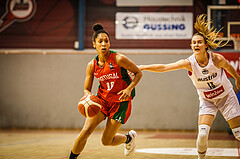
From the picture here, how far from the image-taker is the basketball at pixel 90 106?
4.64m

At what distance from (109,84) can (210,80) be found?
1404mm

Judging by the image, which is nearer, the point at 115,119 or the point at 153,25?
the point at 115,119

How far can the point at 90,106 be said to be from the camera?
15.2ft

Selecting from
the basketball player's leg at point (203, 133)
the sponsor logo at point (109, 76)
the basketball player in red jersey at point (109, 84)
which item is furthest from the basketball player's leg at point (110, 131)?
the basketball player's leg at point (203, 133)

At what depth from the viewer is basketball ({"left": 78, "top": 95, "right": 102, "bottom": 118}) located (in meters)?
4.64

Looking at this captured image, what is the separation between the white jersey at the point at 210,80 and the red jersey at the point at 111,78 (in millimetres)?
966

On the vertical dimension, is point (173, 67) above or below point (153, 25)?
below

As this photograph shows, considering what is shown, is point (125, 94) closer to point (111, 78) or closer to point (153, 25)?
point (111, 78)

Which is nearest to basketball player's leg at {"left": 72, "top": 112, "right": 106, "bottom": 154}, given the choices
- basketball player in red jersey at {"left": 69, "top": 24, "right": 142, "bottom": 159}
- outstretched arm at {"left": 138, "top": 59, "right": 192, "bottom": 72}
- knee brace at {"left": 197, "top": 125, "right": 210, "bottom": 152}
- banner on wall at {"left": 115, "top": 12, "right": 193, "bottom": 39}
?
basketball player in red jersey at {"left": 69, "top": 24, "right": 142, "bottom": 159}

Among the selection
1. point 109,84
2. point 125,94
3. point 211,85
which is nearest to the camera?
point 125,94

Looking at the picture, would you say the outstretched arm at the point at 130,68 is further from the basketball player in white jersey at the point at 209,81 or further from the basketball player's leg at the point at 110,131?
the basketball player's leg at the point at 110,131

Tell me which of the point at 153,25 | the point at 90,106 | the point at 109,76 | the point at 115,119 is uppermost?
the point at 153,25

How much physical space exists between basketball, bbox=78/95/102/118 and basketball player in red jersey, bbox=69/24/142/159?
17 cm

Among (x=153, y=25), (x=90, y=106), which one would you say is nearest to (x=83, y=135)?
(x=90, y=106)
